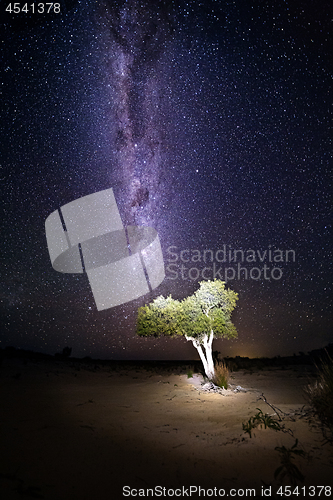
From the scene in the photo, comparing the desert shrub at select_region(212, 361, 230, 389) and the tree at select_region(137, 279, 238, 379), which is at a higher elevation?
the tree at select_region(137, 279, 238, 379)

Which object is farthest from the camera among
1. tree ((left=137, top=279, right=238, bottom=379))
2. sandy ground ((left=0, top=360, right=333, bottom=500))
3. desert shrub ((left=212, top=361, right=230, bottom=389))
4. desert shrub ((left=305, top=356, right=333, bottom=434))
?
tree ((left=137, top=279, right=238, bottom=379))

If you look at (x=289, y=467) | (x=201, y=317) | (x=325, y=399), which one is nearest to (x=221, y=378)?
(x=201, y=317)

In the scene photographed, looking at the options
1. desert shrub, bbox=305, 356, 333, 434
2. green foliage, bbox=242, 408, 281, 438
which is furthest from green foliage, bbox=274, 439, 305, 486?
desert shrub, bbox=305, 356, 333, 434

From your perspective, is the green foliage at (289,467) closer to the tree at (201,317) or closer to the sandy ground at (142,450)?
the sandy ground at (142,450)

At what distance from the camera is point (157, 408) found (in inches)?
303

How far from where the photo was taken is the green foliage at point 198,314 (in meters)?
12.0

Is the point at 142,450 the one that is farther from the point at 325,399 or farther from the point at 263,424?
the point at 325,399

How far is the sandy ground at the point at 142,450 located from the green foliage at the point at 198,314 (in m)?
4.39

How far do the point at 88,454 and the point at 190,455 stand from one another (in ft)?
5.65

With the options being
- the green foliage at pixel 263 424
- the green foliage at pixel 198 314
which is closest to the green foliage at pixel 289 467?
the green foliage at pixel 263 424

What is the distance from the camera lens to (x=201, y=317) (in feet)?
39.2

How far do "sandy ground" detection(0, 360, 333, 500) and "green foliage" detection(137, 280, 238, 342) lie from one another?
4.39 m

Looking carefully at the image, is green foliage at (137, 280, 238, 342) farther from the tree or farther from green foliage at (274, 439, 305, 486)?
green foliage at (274, 439, 305, 486)

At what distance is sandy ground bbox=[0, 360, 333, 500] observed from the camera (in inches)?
131
